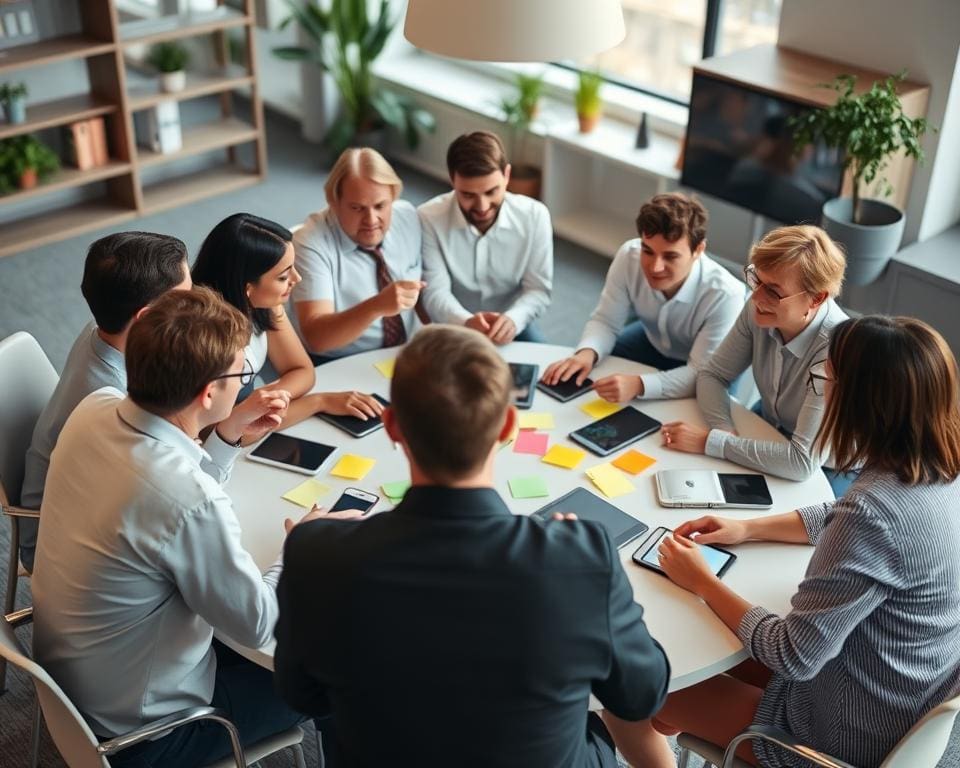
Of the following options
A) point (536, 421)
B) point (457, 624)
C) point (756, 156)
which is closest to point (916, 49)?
point (756, 156)

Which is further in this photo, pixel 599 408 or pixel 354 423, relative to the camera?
pixel 599 408

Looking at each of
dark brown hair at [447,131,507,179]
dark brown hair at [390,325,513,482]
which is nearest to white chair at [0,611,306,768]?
dark brown hair at [390,325,513,482]

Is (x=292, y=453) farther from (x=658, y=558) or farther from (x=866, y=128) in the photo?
(x=866, y=128)

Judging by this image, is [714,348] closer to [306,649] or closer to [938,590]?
[938,590]

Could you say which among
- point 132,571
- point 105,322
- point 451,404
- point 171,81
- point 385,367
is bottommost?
point 171,81

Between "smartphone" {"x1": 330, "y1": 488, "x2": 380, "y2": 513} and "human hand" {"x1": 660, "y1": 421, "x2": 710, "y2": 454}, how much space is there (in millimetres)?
750

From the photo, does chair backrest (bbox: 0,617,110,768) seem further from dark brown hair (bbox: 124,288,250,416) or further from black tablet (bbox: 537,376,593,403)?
black tablet (bbox: 537,376,593,403)

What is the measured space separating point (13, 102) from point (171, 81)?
844 mm

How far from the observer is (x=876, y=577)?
1.90 meters

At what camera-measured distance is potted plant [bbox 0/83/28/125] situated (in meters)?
5.04

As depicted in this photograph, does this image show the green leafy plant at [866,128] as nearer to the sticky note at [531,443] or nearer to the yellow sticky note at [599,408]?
the yellow sticky note at [599,408]

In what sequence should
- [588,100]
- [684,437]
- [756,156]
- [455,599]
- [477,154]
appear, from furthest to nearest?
[588,100]
[756,156]
[477,154]
[684,437]
[455,599]

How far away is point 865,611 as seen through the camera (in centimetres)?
193

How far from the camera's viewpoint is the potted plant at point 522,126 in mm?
5496
